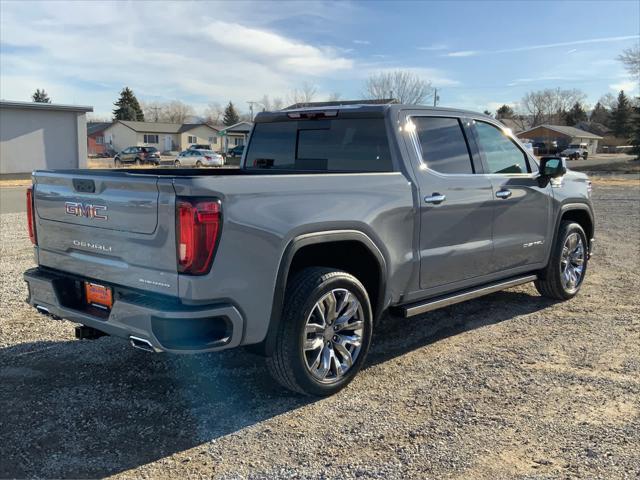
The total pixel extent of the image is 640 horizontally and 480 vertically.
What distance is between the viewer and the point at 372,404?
3793 mm

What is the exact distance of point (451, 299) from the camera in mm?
4727

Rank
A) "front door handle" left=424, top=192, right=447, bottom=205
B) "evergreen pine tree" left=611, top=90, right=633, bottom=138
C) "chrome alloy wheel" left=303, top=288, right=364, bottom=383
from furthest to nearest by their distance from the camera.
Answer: "evergreen pine tree" left=611, top=90, right=633, bottom=138, "front door handle" left=424, top=192, right=447, bottom=205, "chrome alloy wheel" left=303, top=288, right=364, bottom=383

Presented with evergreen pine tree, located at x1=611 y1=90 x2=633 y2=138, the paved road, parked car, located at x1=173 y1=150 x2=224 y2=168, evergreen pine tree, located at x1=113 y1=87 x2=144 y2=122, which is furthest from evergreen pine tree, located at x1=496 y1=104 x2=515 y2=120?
the paved road

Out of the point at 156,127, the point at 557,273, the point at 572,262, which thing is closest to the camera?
the point at 557,273

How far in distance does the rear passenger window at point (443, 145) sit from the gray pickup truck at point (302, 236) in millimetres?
18

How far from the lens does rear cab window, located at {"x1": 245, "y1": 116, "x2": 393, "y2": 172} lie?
452 cm

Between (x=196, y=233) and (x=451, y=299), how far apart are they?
245 centimetres

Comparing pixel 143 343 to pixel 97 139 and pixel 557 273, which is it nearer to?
pixel 557 273

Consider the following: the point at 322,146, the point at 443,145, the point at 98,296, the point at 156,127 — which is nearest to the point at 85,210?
the point at 98,296

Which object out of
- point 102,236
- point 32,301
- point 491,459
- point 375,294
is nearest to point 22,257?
point 32,301

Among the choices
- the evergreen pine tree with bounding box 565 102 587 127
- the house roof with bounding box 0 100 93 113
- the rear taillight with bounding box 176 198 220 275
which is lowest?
the rear taillight with bounding box 176 198 220 275

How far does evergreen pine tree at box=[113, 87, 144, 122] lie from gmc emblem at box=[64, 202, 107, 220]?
92.3 m

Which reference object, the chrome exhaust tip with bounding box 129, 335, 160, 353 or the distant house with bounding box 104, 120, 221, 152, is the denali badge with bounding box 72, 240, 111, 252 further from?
the distant house with bounding box 104, 120, 221, 152

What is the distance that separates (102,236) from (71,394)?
3.85 ft
